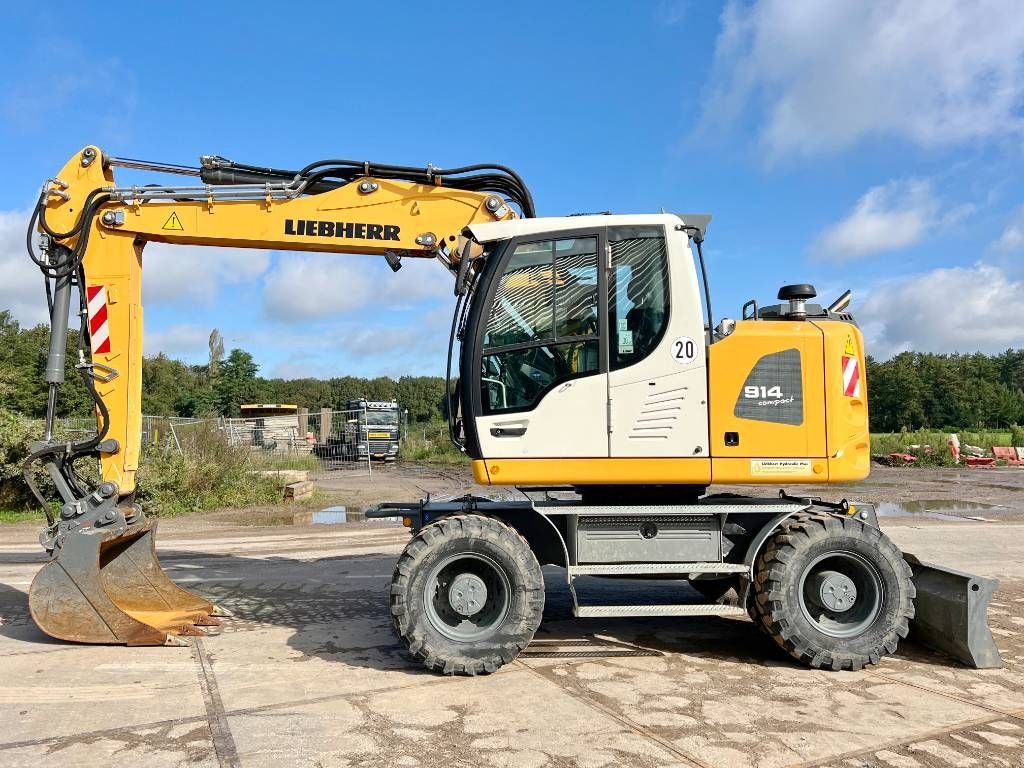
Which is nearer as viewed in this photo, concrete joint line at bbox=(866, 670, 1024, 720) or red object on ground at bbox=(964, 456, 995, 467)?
concrete joint line at bbox=(866, 670, 1024, 720)

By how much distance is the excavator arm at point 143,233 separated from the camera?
6.18 meters

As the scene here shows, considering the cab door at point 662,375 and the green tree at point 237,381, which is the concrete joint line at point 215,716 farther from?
the green tree at point 237,381

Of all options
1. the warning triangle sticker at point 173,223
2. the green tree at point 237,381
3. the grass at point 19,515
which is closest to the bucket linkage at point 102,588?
the warning triangle sticker at point 173,223

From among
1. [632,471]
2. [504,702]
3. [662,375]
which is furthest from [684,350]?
[504,702]

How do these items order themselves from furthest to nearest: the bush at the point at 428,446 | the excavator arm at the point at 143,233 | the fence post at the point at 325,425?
1. the bush at the point at 428,446
2. the fence post at the point at 325,425
3. the excavator arm at the point at 143,233

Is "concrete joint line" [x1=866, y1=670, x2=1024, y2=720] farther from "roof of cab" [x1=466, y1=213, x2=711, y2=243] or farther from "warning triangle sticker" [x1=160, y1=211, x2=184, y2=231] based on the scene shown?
"warning triangle sticker" [x1=160, y1=211, x2=184, y2=231]

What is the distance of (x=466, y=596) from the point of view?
17.0 ft

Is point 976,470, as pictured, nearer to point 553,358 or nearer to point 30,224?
point 553,358

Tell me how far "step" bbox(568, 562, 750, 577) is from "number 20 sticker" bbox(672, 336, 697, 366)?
1483 mm

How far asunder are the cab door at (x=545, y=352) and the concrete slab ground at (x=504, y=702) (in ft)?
5.33

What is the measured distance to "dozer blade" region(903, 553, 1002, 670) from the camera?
17.3 ft

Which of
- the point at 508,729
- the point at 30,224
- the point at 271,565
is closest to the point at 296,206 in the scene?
the point at 30,224

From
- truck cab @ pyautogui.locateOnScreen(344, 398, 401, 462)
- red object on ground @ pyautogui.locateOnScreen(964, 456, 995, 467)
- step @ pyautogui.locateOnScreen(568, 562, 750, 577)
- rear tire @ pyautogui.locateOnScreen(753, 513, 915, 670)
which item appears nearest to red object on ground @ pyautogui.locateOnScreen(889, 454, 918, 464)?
red object on ground @ pyautogui.locateOnScreen(964, 456, 995, 467)

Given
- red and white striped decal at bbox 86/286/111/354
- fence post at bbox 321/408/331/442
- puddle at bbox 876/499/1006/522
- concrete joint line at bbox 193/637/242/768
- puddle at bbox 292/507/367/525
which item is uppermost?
red and white striped decal at bbox 86/286/111/354
